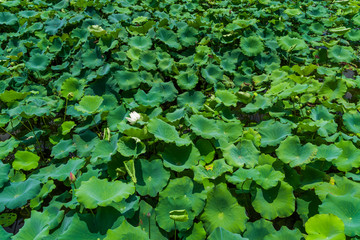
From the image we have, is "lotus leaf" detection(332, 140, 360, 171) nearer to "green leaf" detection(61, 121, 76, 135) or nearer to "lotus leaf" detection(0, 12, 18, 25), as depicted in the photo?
"green leaf" detection(61, 121, 76, 135)

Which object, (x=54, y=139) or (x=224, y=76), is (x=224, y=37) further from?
(x=54, y=139)

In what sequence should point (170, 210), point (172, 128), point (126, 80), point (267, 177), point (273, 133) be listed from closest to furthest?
point (170, 210), point (267, 177), point (172, 128), point (273, 133), point (126, 80)

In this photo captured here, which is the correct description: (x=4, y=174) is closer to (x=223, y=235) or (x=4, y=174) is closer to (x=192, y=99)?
(x=223, y=235)

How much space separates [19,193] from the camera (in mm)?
1755

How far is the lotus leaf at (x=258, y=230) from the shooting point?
148 cm

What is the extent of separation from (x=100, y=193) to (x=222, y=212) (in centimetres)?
70

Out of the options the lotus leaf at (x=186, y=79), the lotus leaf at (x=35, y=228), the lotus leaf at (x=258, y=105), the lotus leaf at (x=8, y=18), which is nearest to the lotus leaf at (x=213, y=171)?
the lotus leaf at (x=258, y=105)

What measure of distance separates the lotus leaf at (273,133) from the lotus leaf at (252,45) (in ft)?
4.41

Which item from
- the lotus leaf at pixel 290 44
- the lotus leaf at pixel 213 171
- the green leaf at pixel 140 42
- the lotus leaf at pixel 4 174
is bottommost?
the lotus leaf at pixel 4 174

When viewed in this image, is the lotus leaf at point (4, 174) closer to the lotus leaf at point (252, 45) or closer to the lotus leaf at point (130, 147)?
the lotus leaf at point (130, 147)

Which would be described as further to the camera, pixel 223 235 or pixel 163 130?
pixel 163 130

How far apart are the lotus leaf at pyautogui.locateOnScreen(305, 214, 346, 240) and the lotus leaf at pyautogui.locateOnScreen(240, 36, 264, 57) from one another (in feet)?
7.22

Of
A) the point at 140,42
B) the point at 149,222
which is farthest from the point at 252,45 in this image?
the point at 149,222

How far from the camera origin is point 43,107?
2.43m
